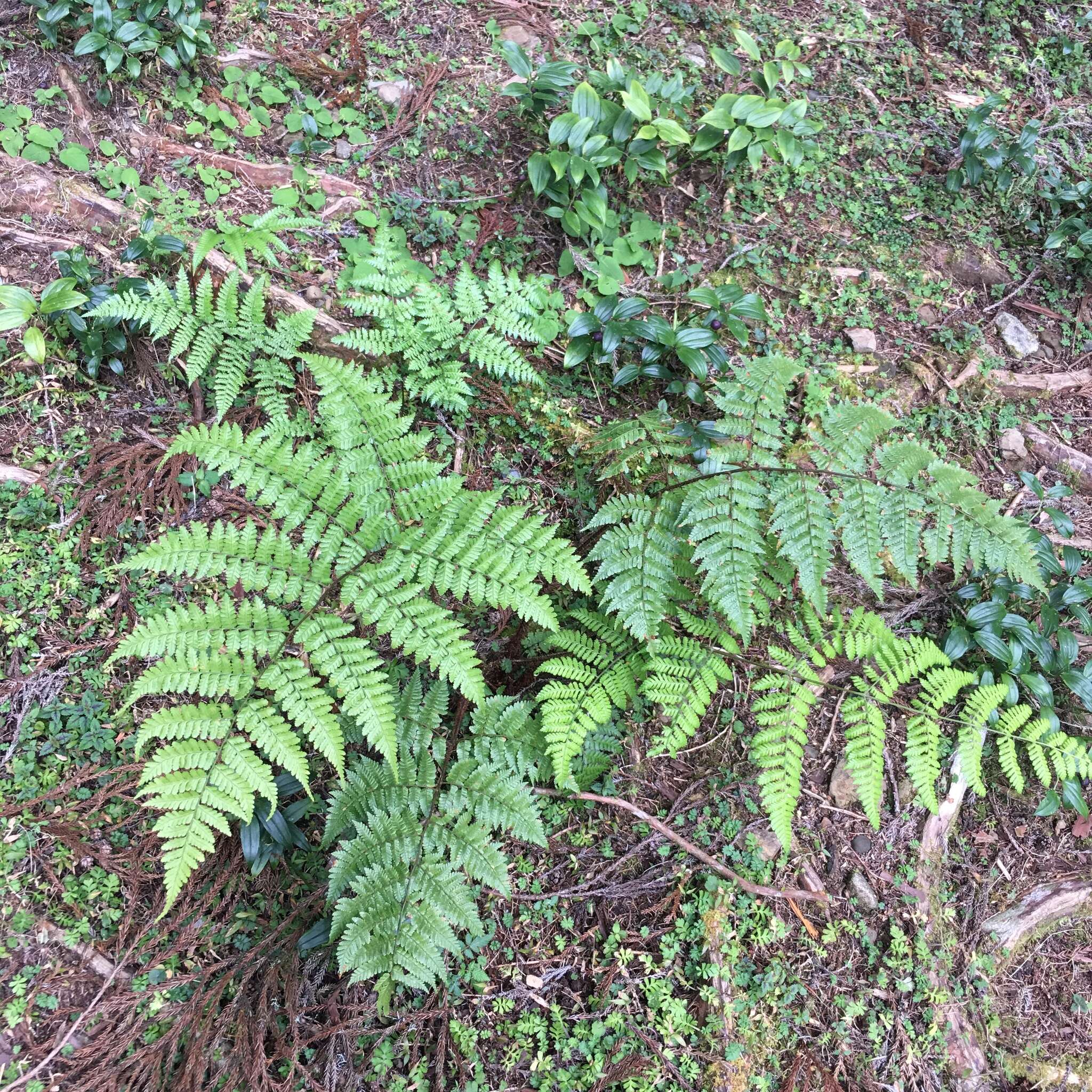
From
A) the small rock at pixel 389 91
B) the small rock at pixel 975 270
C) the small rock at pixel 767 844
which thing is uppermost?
the small rock at pixel 389 91

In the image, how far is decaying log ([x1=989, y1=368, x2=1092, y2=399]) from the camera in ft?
14.9

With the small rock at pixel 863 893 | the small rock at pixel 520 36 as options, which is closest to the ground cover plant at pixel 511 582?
the small rock at pixel 863 893

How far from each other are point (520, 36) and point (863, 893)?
5678 millimetres

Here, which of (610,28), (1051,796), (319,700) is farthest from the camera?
(610,28)

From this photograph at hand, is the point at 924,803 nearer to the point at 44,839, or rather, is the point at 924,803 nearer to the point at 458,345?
the point at 458,345

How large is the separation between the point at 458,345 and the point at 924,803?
324 cm

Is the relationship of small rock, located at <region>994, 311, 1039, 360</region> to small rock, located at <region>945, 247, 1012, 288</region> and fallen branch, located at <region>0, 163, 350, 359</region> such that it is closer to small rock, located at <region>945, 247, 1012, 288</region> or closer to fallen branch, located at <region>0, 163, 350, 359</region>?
small rock, located at <region>945, 247, 1012, 288</region>

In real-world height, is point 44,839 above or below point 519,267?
below

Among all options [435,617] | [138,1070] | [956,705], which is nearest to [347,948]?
[138,1070]

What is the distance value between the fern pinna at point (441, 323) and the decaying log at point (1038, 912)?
143 inches

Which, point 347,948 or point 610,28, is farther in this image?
point 610,28

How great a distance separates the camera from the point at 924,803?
3.25 metres

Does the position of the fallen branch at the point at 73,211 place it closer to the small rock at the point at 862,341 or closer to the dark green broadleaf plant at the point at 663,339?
the dark green broadleaf plant at the point at 663,339

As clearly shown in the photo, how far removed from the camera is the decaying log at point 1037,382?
14.9 feet
